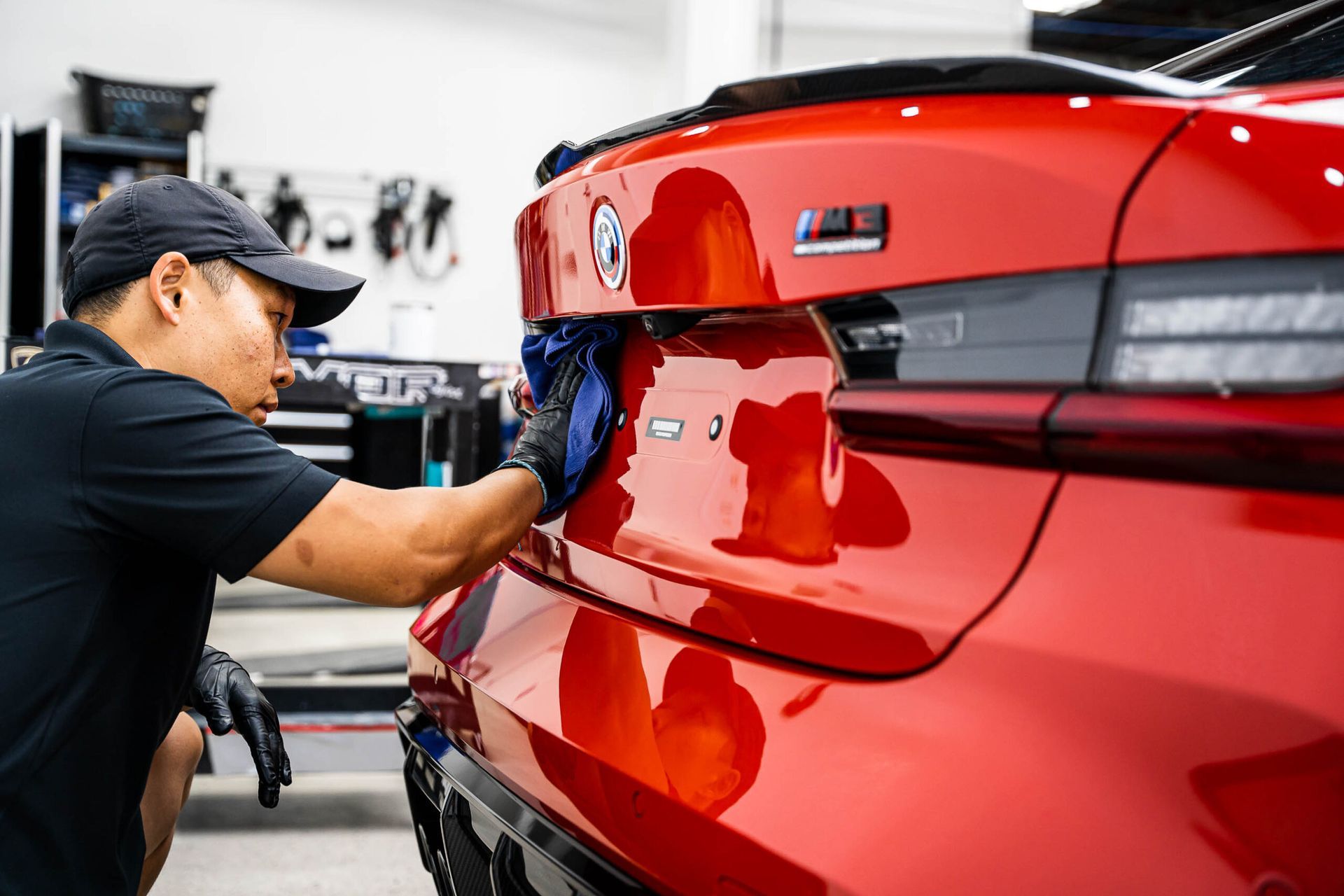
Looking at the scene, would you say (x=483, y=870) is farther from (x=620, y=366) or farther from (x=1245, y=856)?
(x=1245, y=856)

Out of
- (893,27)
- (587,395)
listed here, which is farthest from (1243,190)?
(893,27)

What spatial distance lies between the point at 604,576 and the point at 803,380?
303 millimetres

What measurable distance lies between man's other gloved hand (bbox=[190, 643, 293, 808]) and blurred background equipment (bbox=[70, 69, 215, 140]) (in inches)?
217

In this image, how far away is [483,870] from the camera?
106 cm

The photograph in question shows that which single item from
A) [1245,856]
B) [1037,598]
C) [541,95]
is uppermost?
[541,95]

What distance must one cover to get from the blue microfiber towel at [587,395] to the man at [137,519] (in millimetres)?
31

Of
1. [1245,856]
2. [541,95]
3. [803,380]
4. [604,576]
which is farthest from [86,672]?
[541,95]

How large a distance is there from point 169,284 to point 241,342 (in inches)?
4.0

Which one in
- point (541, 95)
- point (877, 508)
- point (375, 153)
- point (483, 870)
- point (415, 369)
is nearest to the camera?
point (877, 508)

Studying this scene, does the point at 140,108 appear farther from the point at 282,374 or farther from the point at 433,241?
the point at 282,374

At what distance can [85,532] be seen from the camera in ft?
3.62

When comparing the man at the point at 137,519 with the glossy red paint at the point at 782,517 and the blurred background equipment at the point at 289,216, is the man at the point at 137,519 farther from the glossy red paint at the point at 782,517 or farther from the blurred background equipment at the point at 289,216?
the blurred background equipment at the point at 289,216

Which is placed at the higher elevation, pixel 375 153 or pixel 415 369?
pixel 375 153

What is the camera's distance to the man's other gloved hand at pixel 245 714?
151 centimetres
